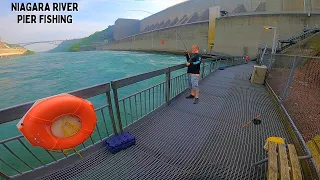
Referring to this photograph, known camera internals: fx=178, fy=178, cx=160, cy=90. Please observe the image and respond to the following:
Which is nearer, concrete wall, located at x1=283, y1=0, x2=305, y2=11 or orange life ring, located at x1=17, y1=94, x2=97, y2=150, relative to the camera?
orange life ring, located at x1=17, y1=94, x2=97, y2=150

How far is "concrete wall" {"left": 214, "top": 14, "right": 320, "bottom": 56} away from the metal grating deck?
31.7m

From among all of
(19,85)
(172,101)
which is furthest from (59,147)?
(19,85)

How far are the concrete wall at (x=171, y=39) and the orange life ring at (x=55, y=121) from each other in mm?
43036

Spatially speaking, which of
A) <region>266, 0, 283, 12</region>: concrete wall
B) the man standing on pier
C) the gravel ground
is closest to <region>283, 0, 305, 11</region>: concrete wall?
<region>266, 0, 283, 12</region>: concrete wall

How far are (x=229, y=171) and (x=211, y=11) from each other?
40640 millimetres

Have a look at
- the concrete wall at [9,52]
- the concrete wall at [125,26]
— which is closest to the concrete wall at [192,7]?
the concrete wall at [125,26]

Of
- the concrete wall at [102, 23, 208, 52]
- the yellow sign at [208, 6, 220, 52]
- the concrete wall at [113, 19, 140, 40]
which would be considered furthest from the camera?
the concrete wall at [113, 19, 140, 40]

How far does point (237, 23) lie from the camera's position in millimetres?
34875

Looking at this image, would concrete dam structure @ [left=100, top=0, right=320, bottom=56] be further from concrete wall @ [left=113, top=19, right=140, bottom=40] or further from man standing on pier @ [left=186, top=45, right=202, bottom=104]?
concrete wall @ [left=113, top=19, right=140, bottom=40]

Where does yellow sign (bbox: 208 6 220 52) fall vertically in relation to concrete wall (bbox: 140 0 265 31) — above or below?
below

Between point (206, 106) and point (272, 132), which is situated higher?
point (206, 106)

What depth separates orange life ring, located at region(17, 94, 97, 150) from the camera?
2.09 meters

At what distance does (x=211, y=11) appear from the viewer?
37.8 m

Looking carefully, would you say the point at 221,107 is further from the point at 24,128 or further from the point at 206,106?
the point at 24,128
